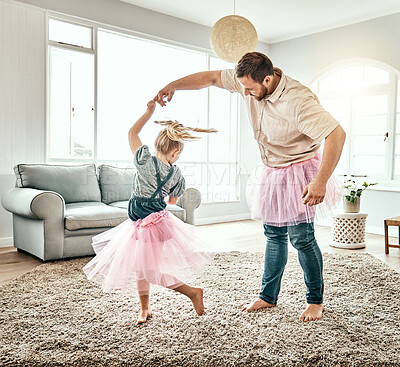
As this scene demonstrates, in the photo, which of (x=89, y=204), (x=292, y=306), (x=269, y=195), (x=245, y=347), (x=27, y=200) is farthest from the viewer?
(x=89, y=204)

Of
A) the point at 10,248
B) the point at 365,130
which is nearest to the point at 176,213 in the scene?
the point at 10,248

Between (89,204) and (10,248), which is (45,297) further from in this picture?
(10,248)

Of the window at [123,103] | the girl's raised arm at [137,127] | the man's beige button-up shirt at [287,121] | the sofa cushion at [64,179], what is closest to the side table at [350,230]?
the window at [123,103]

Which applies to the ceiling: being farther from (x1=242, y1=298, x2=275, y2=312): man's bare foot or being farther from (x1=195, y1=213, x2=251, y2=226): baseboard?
(x1=242, y1=298, x2=275, y2=312): man's bare foot

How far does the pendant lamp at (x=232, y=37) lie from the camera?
384 centimetres

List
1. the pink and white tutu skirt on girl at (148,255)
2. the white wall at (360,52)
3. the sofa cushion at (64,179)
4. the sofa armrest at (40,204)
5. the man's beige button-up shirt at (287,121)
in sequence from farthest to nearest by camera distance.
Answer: the white wall at (360,52) < the sofa cushion at (64,179) < the sofa armrest at (40,204) < the pink and white tutu skirt on girl at (148,255) < the man's beige button-up shirt at (287,121)

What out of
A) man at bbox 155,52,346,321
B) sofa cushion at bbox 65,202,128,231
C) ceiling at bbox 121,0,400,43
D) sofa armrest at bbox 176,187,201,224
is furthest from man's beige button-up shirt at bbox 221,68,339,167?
ceiling at bbox 121,0,400,43

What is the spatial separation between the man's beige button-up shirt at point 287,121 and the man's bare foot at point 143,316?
3.44 feet

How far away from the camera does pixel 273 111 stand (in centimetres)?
211

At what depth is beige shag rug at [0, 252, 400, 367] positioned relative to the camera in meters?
1.74

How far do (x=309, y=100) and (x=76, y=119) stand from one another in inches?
135

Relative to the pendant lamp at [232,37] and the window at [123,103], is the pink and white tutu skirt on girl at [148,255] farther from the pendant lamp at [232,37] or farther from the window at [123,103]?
the window at [123,103]

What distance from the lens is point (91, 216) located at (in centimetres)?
362

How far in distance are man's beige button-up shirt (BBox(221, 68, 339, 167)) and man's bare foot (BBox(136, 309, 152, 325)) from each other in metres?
1.05
